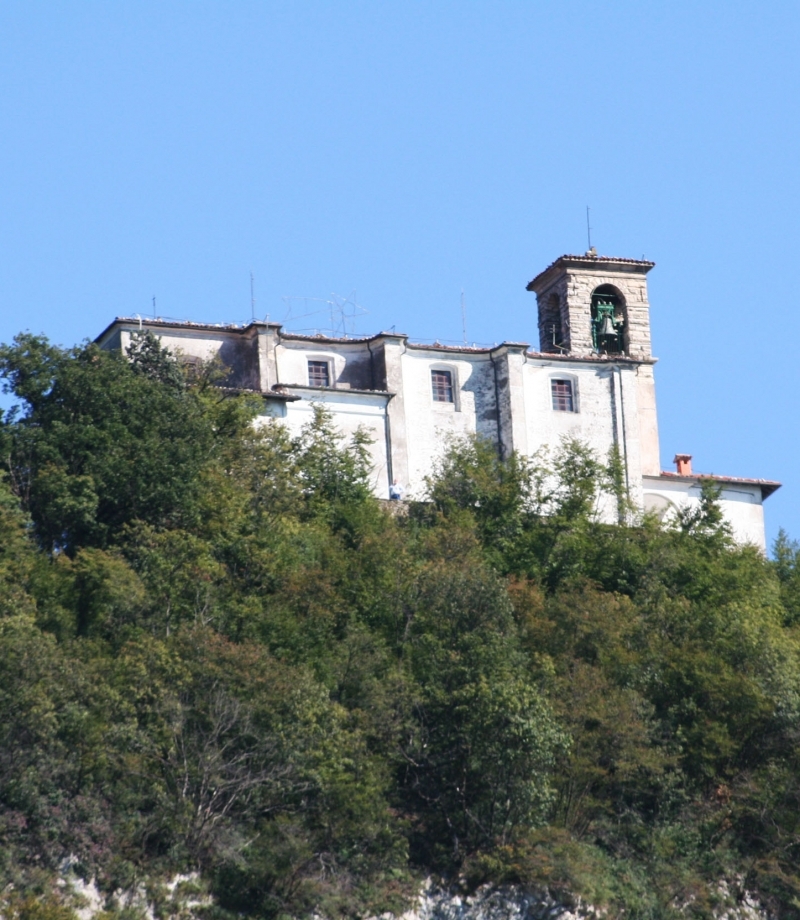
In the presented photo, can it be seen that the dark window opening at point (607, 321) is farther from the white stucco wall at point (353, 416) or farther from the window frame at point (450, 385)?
the white stucco wall at point (353, 416)

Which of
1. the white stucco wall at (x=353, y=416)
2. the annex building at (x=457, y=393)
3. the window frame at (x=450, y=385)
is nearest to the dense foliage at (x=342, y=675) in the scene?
the white stucco wall at (x=353, y=416)

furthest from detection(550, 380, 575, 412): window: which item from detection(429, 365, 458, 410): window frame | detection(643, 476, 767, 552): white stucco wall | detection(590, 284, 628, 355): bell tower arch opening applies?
detection(590, 284, 628, 355): bell tower arch opening

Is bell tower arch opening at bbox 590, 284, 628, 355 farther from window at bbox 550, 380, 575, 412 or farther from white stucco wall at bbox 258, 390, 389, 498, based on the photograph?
white stucco wall at bbox 258, 390, 389, 498

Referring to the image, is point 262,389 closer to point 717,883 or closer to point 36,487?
point 36,487

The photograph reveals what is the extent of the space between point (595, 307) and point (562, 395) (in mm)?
5516

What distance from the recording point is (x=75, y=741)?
46844mm

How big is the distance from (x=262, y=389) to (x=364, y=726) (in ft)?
65.4

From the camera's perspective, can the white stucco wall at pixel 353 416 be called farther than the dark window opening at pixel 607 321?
No

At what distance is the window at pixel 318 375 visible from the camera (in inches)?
2699

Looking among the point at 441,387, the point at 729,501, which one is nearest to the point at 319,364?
the point at 441,387

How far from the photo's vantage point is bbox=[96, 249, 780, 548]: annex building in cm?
6731

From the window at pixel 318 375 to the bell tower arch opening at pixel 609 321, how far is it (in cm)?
971

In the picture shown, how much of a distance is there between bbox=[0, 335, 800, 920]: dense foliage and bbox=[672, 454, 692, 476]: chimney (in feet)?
26.6

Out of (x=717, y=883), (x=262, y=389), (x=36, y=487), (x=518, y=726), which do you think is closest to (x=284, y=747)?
(x=518, y=726)
